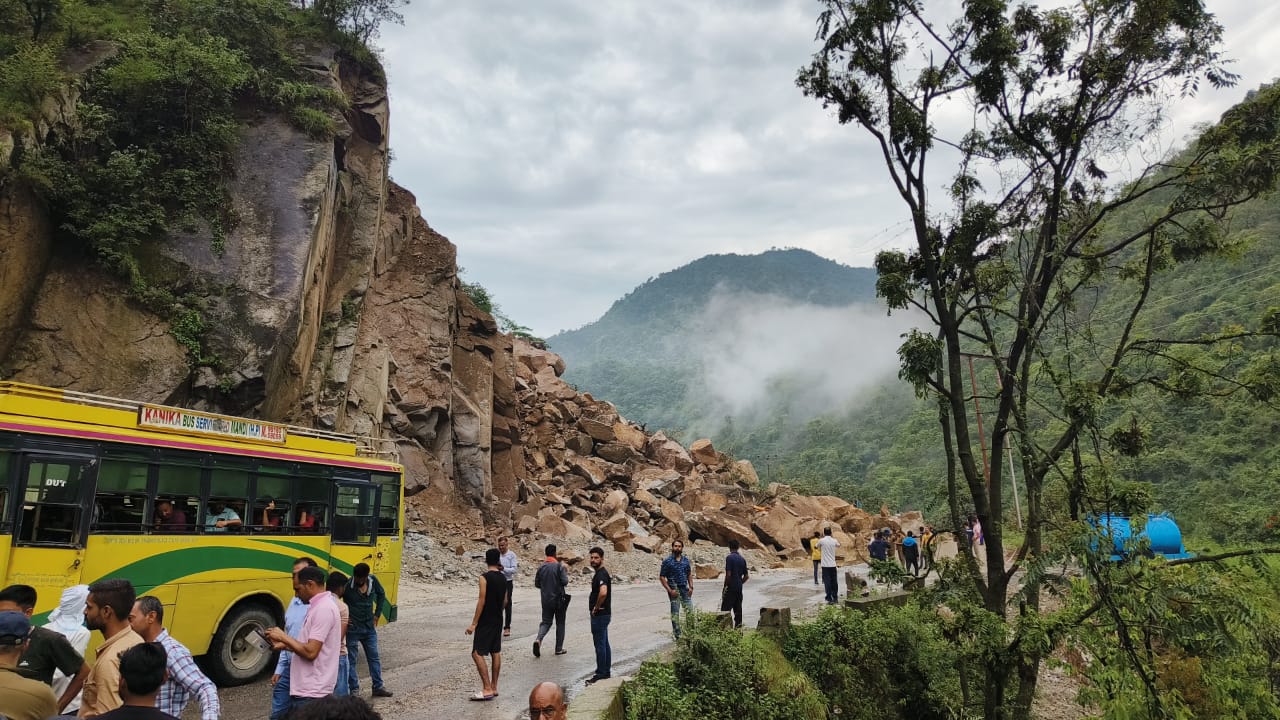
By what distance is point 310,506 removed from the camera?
10742 millimetres

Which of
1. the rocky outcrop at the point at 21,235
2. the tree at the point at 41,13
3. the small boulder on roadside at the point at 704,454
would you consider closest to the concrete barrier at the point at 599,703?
the rocky outcrop at the point at 21,235

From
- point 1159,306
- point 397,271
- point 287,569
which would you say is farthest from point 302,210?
point 1159,306

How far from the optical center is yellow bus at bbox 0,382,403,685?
7.62 m

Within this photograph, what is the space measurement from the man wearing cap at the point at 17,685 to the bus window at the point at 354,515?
22.9 feet

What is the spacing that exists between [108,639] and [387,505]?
7695 mm

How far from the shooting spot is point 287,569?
1013cm

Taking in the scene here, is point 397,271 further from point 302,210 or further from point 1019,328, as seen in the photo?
point 1019,328

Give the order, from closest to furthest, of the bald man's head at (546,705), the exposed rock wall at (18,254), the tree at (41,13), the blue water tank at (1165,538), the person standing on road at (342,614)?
1. the bald man's head at (546,705)
2. the person standing on road at (342,614)
3. the exposed rock wall at (18,254)
4. the tree at (41,13)
5. the blue water tank at (1165,538)

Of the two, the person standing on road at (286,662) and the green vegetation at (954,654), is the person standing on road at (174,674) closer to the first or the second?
the person standing on road at (286,662)

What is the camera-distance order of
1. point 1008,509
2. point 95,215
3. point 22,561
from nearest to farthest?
point 22,561
point 95,215
point 1008,509

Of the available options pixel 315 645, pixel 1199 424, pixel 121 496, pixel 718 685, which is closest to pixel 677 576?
pixel 718 685

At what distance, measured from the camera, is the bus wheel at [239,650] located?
9109 mm

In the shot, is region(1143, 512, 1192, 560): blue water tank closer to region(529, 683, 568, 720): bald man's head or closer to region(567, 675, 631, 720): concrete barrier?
region(567, 675, 631, 720): concrete barrier

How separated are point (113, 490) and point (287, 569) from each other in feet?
8.57
